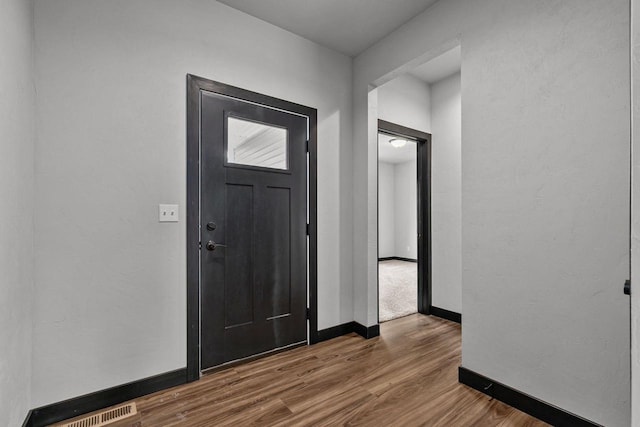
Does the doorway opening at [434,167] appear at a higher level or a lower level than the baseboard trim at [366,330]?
higher

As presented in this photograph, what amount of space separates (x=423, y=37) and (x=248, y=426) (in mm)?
2962

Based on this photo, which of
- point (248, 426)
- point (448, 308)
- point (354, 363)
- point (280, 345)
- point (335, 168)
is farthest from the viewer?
point (448, 308)

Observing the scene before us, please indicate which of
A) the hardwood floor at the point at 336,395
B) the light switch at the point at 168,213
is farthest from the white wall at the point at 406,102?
the hardwood floor at the point at 336,395

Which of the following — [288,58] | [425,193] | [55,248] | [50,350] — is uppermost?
[288,58]

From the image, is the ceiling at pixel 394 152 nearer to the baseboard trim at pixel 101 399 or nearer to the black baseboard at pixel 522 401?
the black baseboard at pixel 522 401

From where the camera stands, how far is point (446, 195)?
3547 millimetres

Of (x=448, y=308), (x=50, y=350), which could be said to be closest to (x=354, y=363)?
(x=448, y=308)

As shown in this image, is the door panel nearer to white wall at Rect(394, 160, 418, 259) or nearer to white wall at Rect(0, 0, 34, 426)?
white wall at Rect(0, 0, 34, 426)

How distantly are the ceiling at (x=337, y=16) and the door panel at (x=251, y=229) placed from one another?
753 millimetres

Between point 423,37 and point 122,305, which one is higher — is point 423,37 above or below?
above

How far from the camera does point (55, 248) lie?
1761 millimetres

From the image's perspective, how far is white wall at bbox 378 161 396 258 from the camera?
8477mm

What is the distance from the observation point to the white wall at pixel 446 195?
3451 millimetres

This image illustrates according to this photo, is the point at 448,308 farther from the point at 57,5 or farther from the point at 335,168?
the point at 57,5
